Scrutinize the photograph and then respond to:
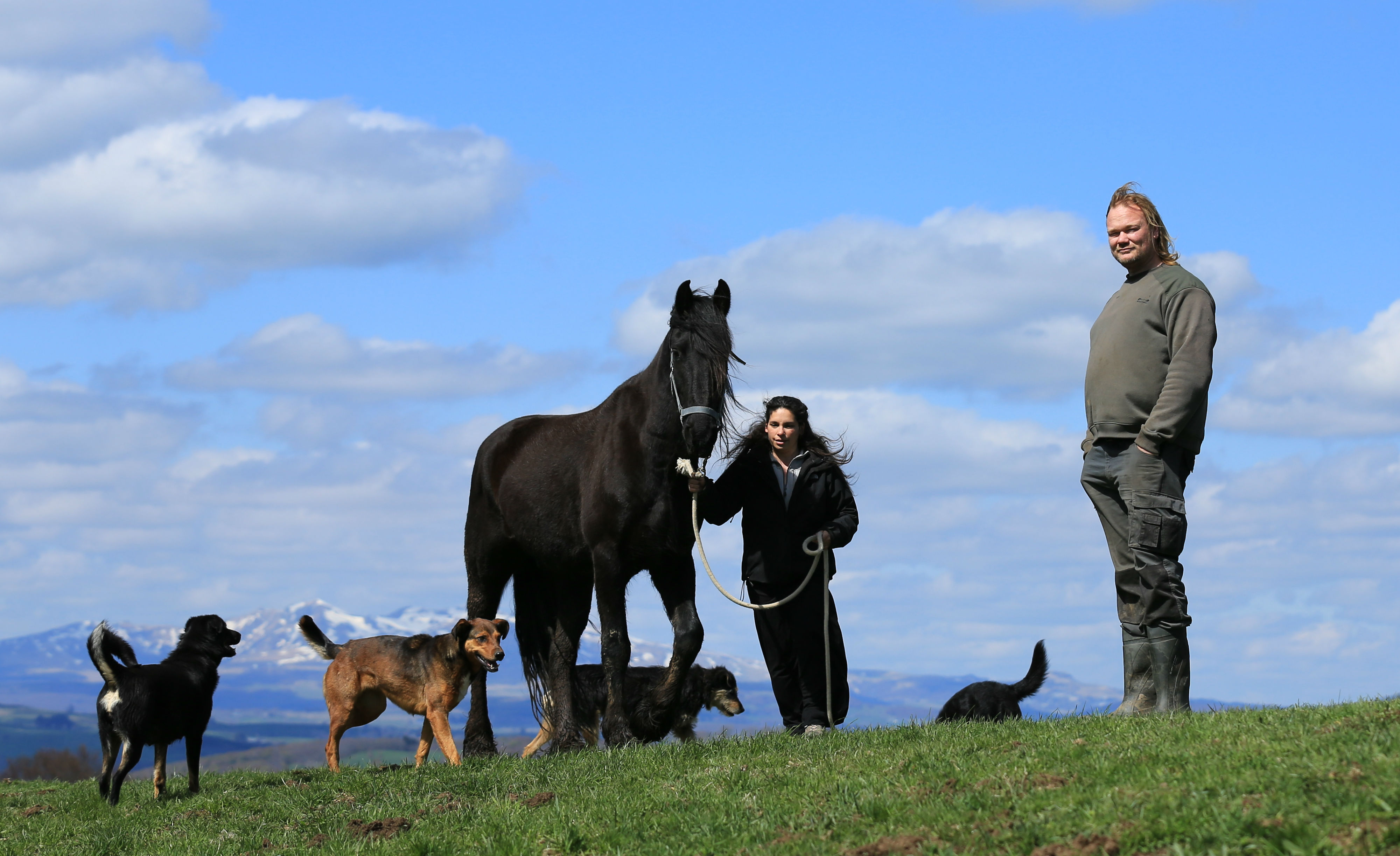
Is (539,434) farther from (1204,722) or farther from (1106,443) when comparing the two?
(1204,722)

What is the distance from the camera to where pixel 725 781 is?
25.9 feet

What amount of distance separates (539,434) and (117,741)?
14.8 ft

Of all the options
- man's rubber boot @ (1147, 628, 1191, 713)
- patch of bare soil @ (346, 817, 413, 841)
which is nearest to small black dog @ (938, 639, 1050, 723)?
man's rubber boot @ (1147, 628, 1191, 713)

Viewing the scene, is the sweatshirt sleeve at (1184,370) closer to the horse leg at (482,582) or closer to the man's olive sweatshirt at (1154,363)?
the man's olive sweatshirt at (1154,363)

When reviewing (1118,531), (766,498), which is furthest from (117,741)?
(1118,531)

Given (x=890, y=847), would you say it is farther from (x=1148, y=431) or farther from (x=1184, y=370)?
(x=1184, y=370)

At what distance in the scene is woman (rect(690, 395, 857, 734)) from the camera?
10492 millimetres

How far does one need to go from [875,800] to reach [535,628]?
6304mm

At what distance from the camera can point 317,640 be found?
13336 mm

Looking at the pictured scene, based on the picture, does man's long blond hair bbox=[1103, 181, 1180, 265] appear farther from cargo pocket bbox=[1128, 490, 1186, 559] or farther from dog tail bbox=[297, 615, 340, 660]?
dog tail bbox=[297, 615, 340, 660]

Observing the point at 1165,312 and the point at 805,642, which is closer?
the point at 1165,312

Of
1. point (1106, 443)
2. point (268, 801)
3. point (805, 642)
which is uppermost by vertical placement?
point (1106, 443)

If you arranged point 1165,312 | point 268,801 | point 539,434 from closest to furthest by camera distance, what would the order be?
point 1165,312 < point 268,801 < point 539,434

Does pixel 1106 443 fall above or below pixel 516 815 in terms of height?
above
